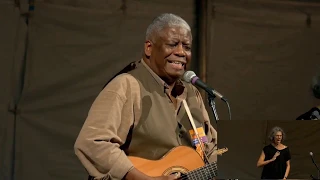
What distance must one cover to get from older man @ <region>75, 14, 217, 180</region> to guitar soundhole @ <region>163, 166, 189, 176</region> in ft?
0.22

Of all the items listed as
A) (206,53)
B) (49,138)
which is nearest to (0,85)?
(49,138)

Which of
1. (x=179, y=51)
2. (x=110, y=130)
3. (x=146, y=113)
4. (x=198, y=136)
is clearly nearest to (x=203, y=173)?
(x=198, y=136)

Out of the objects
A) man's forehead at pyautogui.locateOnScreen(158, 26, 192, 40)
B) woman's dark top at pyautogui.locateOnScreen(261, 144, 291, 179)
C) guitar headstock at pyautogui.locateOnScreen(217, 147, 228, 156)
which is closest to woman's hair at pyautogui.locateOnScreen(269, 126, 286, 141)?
woman's dark top at pyautogui.locateOnScreen(261, 144, 291, 179)

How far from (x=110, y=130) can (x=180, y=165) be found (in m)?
0.40

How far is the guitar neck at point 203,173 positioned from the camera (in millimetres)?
2457

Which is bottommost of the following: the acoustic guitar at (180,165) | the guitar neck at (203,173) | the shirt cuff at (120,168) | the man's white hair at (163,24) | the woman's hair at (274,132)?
the guitar neck at (203,173)

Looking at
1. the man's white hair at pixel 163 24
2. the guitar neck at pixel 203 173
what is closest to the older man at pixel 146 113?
the man's white hair at pixel 163 24

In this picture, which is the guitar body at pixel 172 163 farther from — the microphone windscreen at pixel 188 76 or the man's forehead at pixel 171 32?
the man's forehead at pixel 171 32

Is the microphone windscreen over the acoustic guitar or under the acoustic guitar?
over

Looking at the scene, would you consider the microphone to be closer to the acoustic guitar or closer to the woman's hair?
the acoustic guitar

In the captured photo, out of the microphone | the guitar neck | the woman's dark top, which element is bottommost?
the guitar neck

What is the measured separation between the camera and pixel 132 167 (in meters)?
2.34

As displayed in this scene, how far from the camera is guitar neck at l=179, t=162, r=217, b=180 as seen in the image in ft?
8.06

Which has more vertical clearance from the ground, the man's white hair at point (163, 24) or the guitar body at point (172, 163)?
the man's white hair at point (163, 24)
